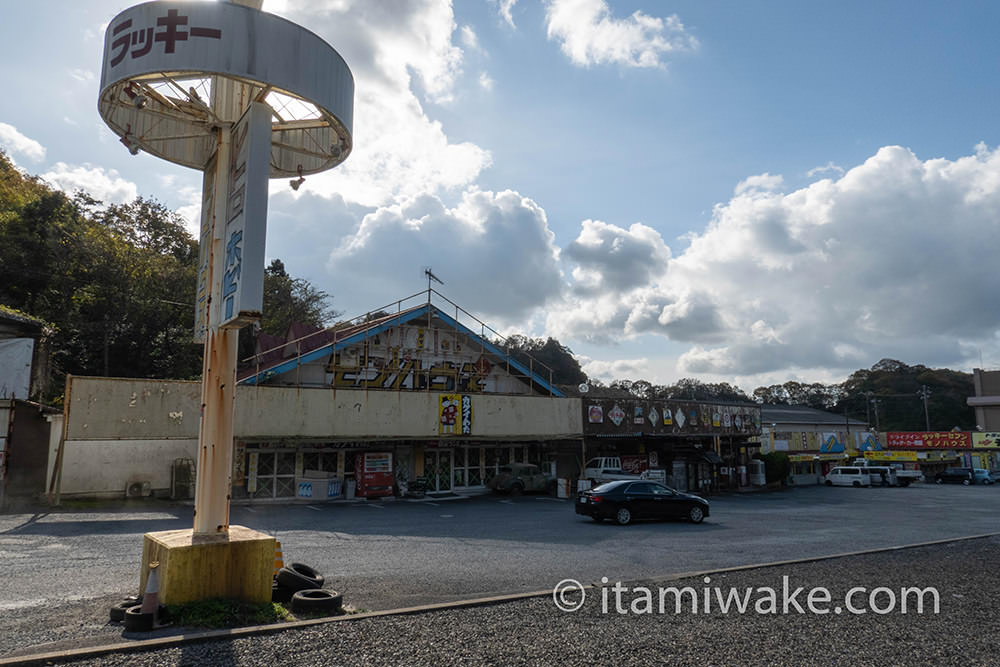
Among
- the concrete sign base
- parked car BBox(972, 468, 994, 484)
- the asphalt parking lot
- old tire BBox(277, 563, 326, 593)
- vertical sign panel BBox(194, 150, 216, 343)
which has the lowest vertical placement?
parked car BBox(972, 468, 994, 484)

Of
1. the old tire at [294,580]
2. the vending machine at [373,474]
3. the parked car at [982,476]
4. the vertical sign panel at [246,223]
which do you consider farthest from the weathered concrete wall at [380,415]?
the parked car at [982,476]

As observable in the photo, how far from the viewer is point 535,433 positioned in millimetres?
29297

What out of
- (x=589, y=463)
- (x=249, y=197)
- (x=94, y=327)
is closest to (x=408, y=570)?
(x=249, y=197)

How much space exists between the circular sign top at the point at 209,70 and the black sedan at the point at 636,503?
13.1 m

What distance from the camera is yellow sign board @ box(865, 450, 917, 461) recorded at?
55500 mm

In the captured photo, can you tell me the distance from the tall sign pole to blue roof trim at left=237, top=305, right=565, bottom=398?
15504 millimetres

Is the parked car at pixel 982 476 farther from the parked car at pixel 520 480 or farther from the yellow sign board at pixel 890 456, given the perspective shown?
the parked car at pixel 520 480

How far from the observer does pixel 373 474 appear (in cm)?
2639

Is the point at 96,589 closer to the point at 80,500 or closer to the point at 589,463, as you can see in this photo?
the point at 80,500

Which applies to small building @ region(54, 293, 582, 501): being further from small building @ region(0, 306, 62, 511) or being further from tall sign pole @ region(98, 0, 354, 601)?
tall sign pole @ region(98, 0, 354, 601)

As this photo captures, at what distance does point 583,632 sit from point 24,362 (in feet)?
79.1

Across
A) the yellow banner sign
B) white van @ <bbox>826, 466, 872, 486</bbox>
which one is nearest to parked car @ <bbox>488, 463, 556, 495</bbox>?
Result: white van @ <bbox>826, 466, 872, 486</bbox>

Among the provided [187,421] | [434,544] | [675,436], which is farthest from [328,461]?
[675,436]

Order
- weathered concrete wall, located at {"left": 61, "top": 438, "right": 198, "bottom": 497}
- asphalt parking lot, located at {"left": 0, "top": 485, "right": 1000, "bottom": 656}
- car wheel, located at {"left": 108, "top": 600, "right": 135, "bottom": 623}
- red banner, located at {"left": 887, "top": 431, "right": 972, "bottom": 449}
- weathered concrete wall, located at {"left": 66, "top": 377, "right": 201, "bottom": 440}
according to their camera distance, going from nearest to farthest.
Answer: car wheel, located at {"left": 108, "top": 600, "right": 135, "bottom": 623} < asphalt parking lot, located at {"left": 0, "top": 485, "right": 1000, "bottom": 656} < weathered concrete wall, located at {"left": 66, "top": 377, "right": 201, "bottom": 440} < weathered concrete wall, located at {"left": 61, "top": 438, "right": 198, "bottom": 497} < red banner, located at {"left": 887, "top": 431, "right": 972, "bottom": 449}
